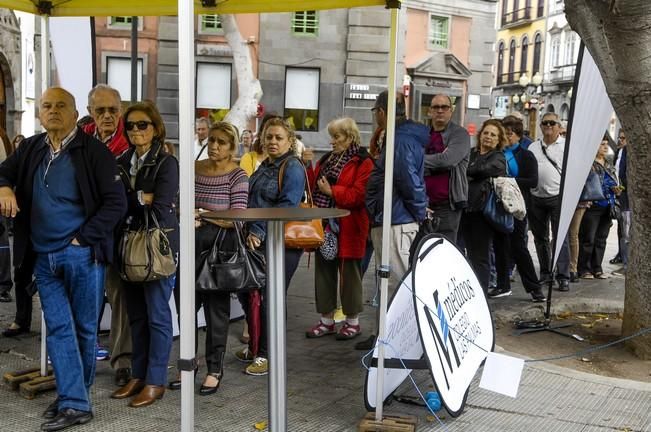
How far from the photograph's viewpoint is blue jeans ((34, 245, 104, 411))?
412 centimetres

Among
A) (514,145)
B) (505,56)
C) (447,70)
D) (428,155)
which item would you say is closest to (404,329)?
(428,155)

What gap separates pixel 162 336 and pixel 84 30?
15.4 feet

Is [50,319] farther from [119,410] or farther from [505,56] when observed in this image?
[505,56]

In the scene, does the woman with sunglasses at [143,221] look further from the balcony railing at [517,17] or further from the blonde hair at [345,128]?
the balcony railing at [517,17]

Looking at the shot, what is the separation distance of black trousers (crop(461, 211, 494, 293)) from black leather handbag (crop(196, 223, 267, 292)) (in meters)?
2.94

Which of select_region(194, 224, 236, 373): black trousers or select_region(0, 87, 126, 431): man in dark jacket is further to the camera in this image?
select_region(194, 224, 236, 373): black trousers

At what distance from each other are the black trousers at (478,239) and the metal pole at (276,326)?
3.93 metres

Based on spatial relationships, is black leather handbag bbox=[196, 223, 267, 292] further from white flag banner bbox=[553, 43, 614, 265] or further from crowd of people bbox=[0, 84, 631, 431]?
white flag banner bbox=[553, 43, 614, 265]

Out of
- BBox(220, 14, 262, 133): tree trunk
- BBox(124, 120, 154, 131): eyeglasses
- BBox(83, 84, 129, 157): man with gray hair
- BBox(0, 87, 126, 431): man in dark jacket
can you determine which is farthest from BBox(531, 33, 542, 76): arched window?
BBox(0, 87, 126, 431): man in dark jacket

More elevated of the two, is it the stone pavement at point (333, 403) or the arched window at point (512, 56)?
the arched window at point (512, 56)

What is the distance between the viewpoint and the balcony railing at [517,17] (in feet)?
210

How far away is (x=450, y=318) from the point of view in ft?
14.3

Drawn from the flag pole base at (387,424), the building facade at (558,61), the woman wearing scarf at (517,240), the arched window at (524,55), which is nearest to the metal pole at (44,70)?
the flag pole base at (387,424)

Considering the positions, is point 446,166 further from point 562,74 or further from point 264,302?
point 562,74
